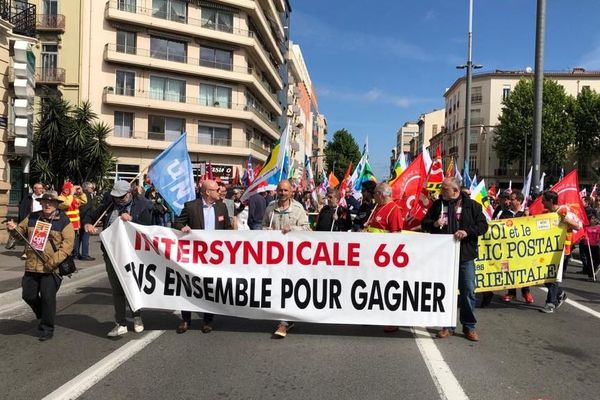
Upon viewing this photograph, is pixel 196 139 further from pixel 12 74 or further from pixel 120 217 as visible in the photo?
pixel 120 217

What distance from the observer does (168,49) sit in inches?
1665

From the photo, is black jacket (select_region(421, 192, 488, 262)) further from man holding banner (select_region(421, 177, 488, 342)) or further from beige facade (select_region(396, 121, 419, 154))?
beige facade (select_region(396, 121, 419, 154))

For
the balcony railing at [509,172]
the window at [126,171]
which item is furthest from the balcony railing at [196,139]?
the balcony railing at [509,172]

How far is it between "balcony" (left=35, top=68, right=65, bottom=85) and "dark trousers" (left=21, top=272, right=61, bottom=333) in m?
38.1

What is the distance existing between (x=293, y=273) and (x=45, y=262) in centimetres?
272

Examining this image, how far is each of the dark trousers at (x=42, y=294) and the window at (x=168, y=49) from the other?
127 feet

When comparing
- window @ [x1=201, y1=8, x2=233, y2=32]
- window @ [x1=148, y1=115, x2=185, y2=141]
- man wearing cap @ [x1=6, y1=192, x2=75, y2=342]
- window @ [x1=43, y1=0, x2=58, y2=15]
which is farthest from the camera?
window @ [x1=201, y1=8, x2=233, y2=32]

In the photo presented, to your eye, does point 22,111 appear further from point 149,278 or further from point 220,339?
Result: point 220,339

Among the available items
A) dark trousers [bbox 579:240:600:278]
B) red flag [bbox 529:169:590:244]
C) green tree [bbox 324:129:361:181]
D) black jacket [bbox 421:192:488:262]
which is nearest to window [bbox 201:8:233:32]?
dark trousers [bbox 579:240:600:278]

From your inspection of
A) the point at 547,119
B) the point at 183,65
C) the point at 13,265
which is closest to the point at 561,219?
the point at 13,265

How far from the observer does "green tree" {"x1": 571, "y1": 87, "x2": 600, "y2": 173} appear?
6288 cm

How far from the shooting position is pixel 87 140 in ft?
85.5

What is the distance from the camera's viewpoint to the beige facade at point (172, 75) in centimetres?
4059

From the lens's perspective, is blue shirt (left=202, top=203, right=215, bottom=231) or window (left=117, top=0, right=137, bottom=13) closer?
blue shirt (left=202, top=203, right=215, bottom=231)
